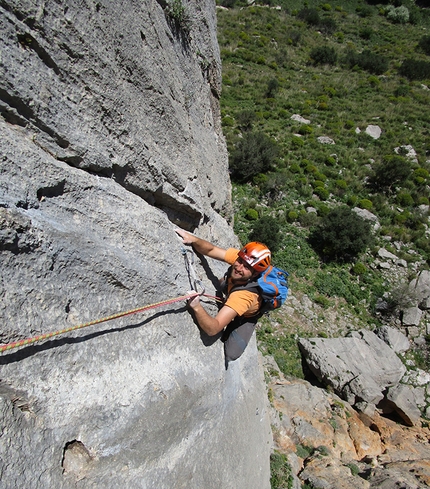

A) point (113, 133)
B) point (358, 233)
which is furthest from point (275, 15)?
point (113, 133)

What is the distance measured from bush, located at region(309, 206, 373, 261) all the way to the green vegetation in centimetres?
6

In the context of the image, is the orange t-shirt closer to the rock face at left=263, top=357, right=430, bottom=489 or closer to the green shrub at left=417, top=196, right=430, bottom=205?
the rock face at left=263, top=357, right=430, bottom=489

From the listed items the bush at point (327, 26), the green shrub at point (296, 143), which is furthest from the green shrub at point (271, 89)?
the bush at point (327, 26)

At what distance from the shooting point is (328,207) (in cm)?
1983

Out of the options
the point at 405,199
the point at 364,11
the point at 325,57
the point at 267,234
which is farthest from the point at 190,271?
the point at 364,11

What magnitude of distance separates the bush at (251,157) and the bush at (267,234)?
4856mm

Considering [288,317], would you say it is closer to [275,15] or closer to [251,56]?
[251,56]

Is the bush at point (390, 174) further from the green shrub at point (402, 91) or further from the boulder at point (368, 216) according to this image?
the green shrub at point (402, 91)

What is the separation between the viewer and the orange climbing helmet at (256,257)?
457cm

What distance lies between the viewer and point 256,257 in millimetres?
4570

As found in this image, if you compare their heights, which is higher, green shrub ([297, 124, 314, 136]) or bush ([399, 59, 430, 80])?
green shrub ([297, 124, 314, 136])

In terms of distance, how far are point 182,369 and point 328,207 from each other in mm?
17672

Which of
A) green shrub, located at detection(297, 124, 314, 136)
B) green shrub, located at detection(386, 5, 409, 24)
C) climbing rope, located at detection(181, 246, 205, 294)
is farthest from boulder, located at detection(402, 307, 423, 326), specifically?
green shrub, located at detection(386, 5, 409, 24)

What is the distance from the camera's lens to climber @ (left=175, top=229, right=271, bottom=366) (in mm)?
4266
